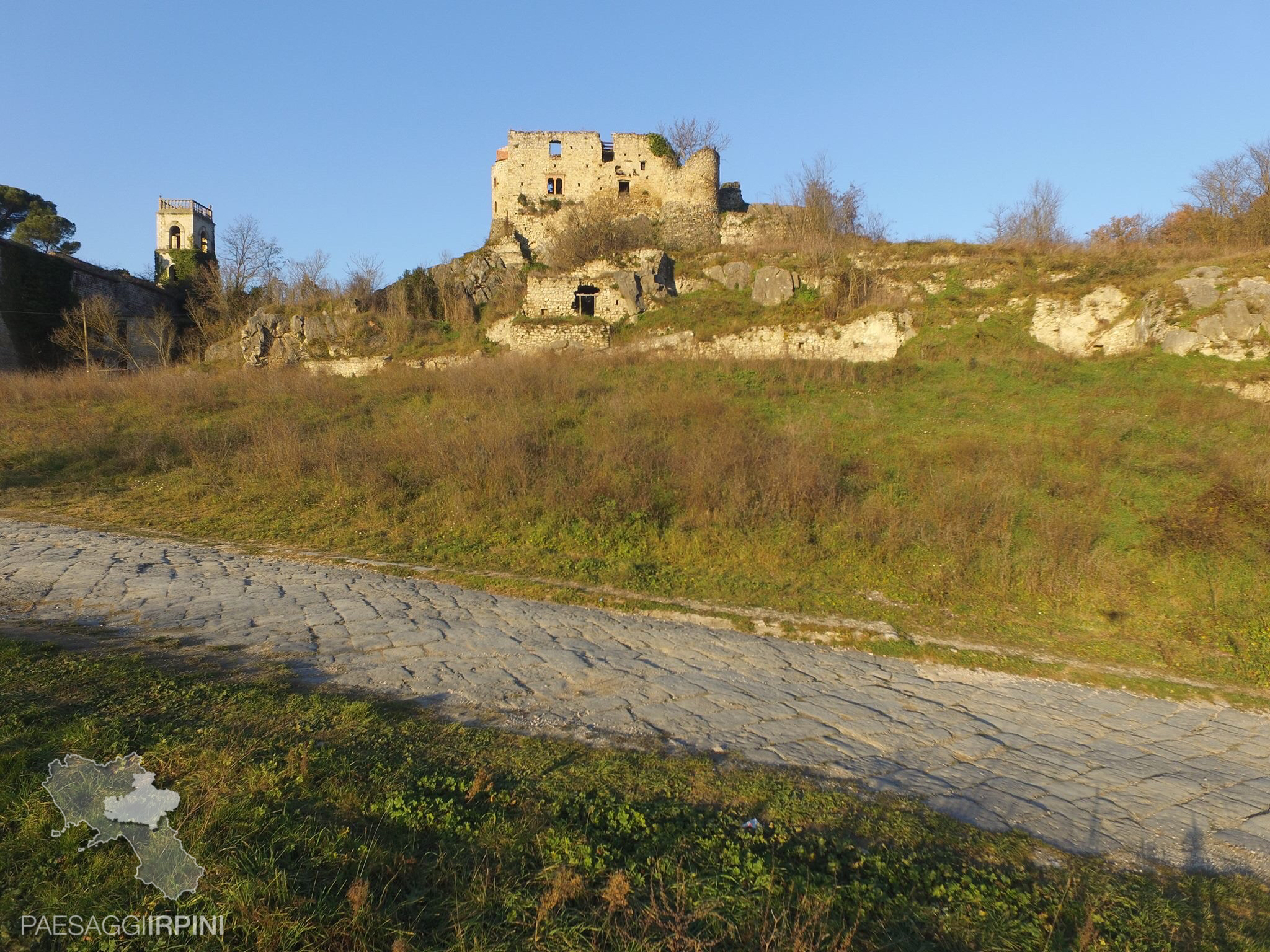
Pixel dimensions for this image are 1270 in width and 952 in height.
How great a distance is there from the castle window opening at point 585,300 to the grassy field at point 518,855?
25036mm

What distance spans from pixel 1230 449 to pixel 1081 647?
833cm

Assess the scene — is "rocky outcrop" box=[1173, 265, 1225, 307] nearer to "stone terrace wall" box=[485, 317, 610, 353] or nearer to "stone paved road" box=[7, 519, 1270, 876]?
"stone paved road" box=[7, 519, 1270, 876]

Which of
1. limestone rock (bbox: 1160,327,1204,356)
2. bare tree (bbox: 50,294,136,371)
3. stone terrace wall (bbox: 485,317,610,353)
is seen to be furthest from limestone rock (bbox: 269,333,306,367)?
limestone rock (bbox: 1160,327,1204,356)

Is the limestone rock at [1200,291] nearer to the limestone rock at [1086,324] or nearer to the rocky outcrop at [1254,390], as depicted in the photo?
the limestone rock at [1086,324]

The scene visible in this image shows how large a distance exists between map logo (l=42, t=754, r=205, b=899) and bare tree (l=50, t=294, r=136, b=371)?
35641 mm

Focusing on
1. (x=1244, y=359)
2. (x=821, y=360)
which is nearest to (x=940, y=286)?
(x=821, y=360)

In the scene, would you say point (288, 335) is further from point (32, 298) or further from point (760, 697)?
point (760, 697)

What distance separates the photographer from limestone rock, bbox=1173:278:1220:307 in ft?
62.8

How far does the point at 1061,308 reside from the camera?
21.2 metres

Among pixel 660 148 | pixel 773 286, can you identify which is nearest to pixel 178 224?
pixel 660 148

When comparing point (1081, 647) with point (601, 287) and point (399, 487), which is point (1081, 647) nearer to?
point (399, 487)

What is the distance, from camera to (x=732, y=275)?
28078 mm

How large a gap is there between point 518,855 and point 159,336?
3728cm

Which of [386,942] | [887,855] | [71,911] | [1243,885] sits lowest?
[1243,885]
